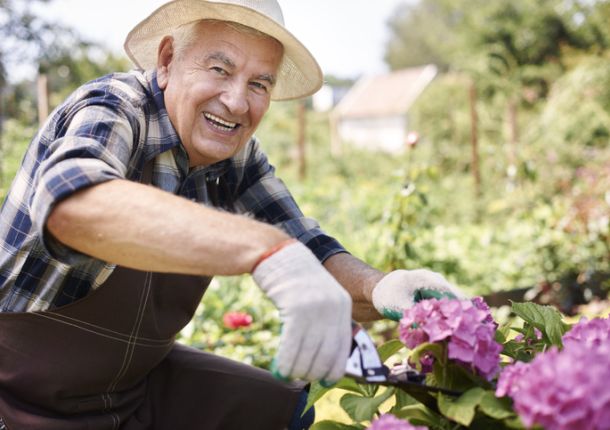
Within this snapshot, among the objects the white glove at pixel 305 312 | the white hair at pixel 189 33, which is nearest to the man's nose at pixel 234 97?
the white hair at pixel 189 33

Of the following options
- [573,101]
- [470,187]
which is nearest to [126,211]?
[470,187]

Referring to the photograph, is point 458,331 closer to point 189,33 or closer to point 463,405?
point 463,405

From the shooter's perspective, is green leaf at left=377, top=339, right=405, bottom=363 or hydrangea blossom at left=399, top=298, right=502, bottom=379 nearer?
hydrangea blossom at left=399, top=298, right=502, bottom=379

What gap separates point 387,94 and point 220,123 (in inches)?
1335

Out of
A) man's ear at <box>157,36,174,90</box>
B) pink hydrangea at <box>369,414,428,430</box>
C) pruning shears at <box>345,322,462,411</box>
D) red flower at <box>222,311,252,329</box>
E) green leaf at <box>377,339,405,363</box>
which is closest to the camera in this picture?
pink hydrangea at <box>369,414,428,430</box>

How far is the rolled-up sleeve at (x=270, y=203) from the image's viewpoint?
6.77 feet

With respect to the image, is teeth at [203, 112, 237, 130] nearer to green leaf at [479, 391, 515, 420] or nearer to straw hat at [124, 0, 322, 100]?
straw hat at [124, 0, 322, 100]

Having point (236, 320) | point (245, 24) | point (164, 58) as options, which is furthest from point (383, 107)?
point (245, 24)

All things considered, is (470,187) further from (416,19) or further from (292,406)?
(416,19)

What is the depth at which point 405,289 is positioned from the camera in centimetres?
167

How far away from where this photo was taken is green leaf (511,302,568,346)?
57.6 inches

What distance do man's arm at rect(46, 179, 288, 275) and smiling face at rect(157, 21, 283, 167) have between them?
0.58 m

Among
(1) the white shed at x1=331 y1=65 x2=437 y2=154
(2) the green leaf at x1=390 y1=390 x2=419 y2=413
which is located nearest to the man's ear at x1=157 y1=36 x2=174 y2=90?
(2) the green leaf at x1=390 y1=390 x2=419 y2=413

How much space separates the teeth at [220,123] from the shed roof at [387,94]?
30486 mm
